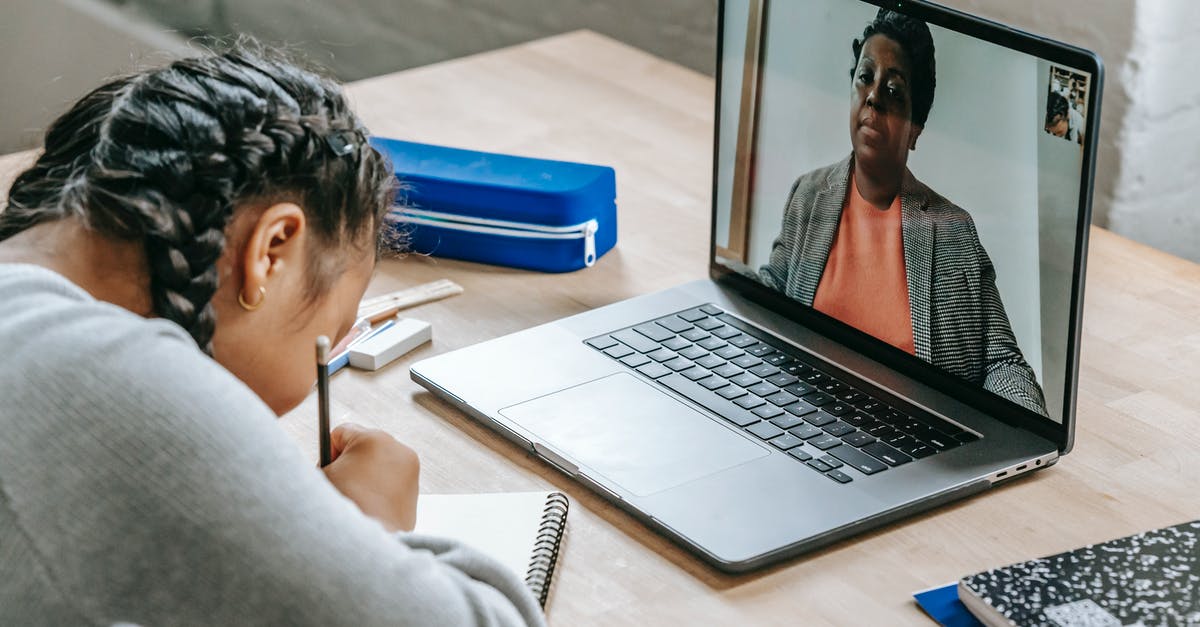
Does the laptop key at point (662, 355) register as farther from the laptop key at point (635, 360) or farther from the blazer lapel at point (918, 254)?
the blazer lapel at point (918, 254)

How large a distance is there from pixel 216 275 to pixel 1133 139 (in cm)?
126

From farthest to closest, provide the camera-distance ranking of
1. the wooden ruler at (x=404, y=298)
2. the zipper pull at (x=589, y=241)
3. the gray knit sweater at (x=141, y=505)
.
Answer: the zipper pull at (x=589, y=241) → the wooden ruler at (x=404, y=298) → the gray knit sweater at (x=141, y=505)

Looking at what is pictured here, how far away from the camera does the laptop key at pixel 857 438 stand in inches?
37.1

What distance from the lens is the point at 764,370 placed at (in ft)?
3.44

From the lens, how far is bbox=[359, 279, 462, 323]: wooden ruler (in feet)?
3.82

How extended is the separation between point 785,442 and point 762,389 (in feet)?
0.27

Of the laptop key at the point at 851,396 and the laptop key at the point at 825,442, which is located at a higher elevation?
the laptop key at the point at 851,396

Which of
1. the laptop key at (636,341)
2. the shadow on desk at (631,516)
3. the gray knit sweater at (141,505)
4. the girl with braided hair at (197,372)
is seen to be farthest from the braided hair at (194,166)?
the laptop key at (636,341)

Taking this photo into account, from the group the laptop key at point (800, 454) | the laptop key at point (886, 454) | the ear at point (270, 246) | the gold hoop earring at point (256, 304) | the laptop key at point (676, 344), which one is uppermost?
the ear at point (270, 246)

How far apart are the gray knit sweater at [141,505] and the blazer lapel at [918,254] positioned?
531 mm

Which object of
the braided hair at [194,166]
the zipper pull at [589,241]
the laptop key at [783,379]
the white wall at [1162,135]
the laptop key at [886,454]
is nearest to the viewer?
the braided hair at [194,166]

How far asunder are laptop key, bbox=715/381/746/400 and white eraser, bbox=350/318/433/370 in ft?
0.87

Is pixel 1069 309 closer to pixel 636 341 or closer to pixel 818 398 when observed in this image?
pixel 818 398

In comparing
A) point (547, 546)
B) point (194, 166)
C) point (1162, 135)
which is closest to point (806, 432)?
point (547, 546)
